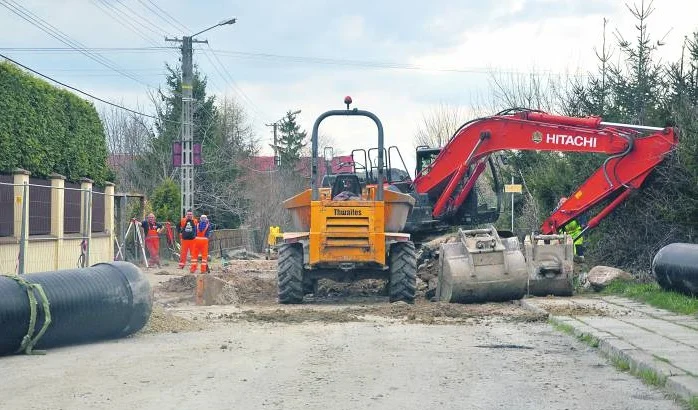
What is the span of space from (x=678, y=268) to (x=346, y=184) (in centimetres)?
633

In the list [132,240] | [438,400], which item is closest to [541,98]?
[132,240]

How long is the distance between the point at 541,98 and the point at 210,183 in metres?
19.1

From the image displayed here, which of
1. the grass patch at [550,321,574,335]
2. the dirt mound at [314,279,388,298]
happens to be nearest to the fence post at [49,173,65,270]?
the dirt mound at [314,279,388,298]

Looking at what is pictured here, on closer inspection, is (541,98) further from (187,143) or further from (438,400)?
(438,400)

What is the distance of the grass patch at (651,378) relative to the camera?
321 inches

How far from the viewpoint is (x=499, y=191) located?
64.9ft

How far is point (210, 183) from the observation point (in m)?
49.2

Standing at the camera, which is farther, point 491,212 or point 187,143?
point 187,143

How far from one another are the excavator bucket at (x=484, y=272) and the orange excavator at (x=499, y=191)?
0.06ft

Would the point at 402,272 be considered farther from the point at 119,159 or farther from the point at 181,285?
the point at 119,159

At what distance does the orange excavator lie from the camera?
50.6ft

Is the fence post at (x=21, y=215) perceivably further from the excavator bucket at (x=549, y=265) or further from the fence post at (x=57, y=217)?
the excavator bucket at (x=549, y=265)

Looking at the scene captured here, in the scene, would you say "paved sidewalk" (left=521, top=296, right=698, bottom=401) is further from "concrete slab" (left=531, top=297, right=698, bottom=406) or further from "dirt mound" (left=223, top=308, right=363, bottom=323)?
"dirt mound" (left=223, top=308, right=363, bottom=323)

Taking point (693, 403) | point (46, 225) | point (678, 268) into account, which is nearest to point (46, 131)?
point (46, 225)
